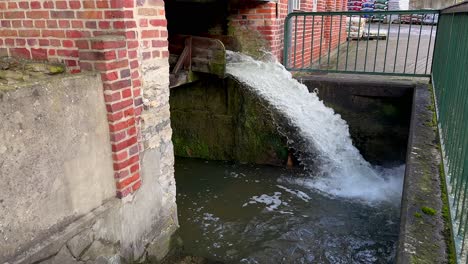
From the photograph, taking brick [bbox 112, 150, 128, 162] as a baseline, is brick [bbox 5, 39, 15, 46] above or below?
above

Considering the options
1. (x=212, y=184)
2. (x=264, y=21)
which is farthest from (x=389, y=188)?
(x=264, y=21)

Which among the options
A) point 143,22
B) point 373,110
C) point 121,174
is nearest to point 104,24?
point 143,22

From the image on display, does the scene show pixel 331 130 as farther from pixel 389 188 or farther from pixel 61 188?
pixel 61 188

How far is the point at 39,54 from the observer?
2934 millimetres

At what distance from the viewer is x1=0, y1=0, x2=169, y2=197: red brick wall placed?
267 cm

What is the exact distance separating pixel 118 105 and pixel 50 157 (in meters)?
0.59

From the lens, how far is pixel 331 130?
5930mm

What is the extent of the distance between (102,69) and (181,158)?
376cm

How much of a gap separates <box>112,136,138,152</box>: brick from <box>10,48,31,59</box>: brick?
985 mm

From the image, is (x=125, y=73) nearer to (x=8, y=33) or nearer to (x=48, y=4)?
(x=48, y=4)

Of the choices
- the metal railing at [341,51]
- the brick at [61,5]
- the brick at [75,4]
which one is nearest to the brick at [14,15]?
the brick at [61,5]

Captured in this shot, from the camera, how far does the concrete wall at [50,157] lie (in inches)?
86.7

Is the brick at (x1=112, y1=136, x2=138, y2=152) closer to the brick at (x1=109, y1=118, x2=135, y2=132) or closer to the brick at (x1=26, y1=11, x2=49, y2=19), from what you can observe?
the brick at (x1=109, y1=118, x2=135, y2=132)

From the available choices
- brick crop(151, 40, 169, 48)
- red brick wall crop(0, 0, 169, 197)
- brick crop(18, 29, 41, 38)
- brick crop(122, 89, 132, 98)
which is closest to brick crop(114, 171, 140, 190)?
red brick wall crop(0, 0, 169, 197)
